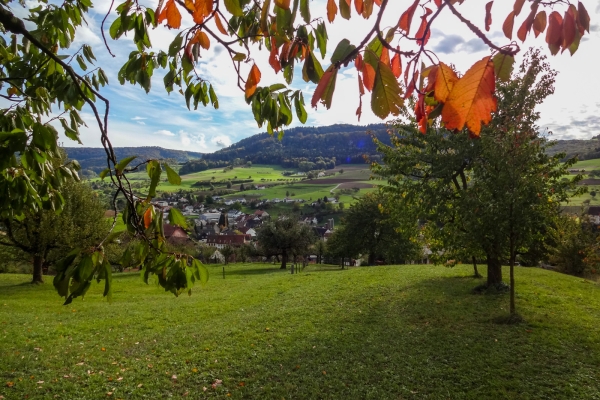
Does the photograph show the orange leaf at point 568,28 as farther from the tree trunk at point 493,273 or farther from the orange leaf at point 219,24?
the tree trunk at point 493,273

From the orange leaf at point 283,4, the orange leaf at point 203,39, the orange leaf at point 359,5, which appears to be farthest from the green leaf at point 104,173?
the orange leaf at point 359,5

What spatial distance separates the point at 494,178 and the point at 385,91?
955 cm

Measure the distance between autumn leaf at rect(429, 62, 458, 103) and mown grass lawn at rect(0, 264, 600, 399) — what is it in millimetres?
5458

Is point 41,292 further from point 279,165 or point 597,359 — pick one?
point 279,165

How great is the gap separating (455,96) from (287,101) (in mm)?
1223

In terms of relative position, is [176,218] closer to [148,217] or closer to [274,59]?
[148,217]

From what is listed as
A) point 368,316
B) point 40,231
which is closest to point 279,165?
point 40,231

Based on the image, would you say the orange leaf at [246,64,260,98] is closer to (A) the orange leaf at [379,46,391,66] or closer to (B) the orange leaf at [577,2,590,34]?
(A) the orange leaf at [379,46,391,66]

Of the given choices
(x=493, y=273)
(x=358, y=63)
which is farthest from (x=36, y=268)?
(x=358, y=63)

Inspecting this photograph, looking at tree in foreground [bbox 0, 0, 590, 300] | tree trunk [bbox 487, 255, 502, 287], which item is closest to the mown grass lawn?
tree trunk [bbox 487, 255, 502, 287]

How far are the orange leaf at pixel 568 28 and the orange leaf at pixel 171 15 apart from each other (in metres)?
1.28

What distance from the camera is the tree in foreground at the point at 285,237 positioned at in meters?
34.6

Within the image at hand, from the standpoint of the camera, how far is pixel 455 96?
813mm

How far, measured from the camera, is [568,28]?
3.26ft
